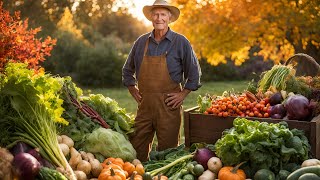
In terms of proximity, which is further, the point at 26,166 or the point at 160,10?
the point at 160,10

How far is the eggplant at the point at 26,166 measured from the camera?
4.18m

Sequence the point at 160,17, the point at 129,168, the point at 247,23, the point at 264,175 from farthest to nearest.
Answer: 1. the point at 247,23
2. the point at 160,17
3. the point at 129,168
4. the point at 264,175

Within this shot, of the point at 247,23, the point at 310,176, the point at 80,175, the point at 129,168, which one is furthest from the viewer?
the point at 247,23

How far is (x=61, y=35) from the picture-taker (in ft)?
82.4

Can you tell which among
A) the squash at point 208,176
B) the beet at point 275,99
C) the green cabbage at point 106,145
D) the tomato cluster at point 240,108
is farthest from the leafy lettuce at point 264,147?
the green cabbage at point 106,145

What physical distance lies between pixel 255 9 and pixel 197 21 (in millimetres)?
1583

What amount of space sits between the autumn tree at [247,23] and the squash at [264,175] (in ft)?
22.8

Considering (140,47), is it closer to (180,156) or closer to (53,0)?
(180,156)

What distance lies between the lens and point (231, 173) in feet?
15.4

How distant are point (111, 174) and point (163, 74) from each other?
168 centimetres

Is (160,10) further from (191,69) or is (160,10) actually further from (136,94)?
(136,94)

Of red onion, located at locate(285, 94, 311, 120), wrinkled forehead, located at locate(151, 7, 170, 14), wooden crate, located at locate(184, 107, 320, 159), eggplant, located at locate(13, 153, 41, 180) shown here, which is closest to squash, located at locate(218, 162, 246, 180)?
wooden crate, located at locate(184, 107, 320, 159)

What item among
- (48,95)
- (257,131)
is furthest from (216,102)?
(48,95)

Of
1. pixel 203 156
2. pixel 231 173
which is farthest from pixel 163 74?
pixel 231 173
